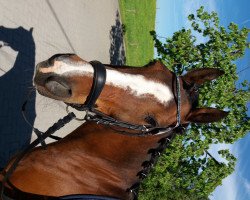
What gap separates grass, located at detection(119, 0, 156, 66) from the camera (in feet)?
60.3

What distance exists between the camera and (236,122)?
993 cm

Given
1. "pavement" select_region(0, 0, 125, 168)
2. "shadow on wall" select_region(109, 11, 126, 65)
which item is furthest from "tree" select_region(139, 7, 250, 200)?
"shadow on wall" select_region(109, 11, 126, 65)

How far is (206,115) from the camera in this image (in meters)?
3.65

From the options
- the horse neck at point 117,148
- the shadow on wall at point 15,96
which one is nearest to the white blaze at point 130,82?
the horse neck at point 117,148

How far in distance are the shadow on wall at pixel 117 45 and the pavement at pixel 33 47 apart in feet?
0.16

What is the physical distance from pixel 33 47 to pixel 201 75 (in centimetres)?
761

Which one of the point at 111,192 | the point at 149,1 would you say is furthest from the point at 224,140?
the point at 149,1

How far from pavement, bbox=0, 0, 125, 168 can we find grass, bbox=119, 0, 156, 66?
2.55m

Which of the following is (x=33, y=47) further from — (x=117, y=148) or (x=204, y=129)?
(x=117, y=148)

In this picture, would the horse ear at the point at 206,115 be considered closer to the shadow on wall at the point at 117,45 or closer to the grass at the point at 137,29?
the shadow on wall at the point at 117,45

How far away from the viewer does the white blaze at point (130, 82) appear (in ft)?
10.6

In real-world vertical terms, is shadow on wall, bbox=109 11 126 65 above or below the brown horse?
above

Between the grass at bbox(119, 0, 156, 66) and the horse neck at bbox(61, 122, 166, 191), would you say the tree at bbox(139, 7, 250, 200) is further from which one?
the grass at bbox(119, 0, 156, 66)

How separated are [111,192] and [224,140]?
21.4 ft
